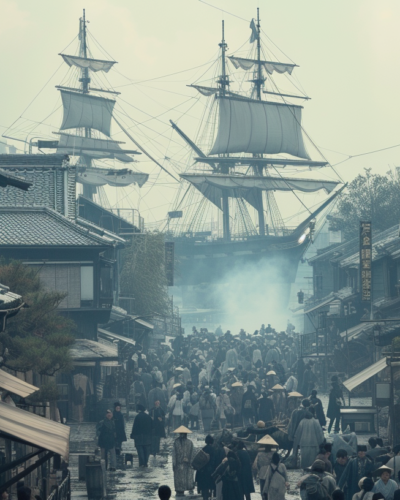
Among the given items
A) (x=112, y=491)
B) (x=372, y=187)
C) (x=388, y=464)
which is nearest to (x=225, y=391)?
(x=112, y=491)

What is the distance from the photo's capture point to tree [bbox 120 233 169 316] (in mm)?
47719

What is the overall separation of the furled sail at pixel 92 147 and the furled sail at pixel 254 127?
9.84m

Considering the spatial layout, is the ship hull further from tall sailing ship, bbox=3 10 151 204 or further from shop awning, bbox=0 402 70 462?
shop awning, bbox=0 402 70 462

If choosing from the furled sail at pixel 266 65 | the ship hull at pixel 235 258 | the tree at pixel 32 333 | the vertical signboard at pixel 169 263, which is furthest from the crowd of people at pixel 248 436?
the furled sail at pixel 266 65

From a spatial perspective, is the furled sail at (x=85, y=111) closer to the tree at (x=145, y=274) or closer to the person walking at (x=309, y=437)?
the tree at (x=145, y=274)

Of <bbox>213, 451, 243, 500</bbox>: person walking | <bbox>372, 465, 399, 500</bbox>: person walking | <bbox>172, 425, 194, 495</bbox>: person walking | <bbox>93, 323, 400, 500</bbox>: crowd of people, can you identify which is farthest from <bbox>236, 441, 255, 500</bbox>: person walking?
<bbox>372, 465, 399, 500</bbox>: person walking

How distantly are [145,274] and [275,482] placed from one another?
3488 cm

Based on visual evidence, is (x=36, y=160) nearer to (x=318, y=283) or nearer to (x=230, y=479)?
(x=230, y=479)

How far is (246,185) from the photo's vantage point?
97375 mm

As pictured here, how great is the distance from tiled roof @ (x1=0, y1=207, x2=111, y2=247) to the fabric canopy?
50273 mm

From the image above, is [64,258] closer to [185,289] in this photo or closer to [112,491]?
[112,491]

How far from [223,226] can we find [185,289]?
7.58 m

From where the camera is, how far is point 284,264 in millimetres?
95000

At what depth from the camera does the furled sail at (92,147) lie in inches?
3898
